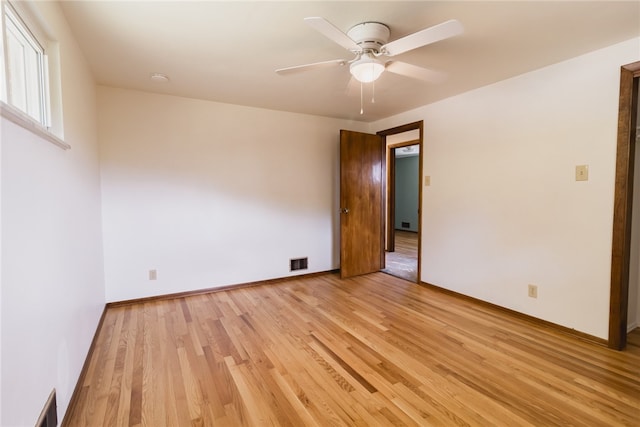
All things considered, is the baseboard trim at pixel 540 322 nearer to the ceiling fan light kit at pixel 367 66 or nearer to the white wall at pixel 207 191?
the white wall at pixel 207 191

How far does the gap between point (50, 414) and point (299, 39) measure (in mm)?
2486

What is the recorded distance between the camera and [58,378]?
4.72ft

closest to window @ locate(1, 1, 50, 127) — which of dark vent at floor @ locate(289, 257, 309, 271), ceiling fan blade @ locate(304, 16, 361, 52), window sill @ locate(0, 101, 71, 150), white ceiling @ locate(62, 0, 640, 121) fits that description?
window sill @ locate(0, 101, 71, 150)

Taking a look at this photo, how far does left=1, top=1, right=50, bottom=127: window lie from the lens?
1.19 metres

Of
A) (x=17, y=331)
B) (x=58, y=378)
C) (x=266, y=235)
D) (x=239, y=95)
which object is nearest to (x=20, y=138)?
(x=17, y=331)

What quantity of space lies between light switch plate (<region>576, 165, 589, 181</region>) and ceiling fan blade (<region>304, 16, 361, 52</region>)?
81.1 inches

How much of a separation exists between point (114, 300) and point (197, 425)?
219 cm

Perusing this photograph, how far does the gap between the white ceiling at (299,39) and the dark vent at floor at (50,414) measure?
208 centimetres

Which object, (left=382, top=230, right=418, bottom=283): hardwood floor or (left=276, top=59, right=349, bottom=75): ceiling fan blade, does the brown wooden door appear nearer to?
(left=382, top=230, right=418, bottom=283): hardwood floor

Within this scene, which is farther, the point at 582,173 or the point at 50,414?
the point at 582,173

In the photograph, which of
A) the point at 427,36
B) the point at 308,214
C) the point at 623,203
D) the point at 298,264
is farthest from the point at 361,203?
the point at 427,36

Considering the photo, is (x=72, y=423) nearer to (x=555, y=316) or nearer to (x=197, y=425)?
(x=197, y=425)

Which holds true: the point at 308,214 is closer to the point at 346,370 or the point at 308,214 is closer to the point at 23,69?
the point at 346,370

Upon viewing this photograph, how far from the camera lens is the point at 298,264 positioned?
4117 mm
